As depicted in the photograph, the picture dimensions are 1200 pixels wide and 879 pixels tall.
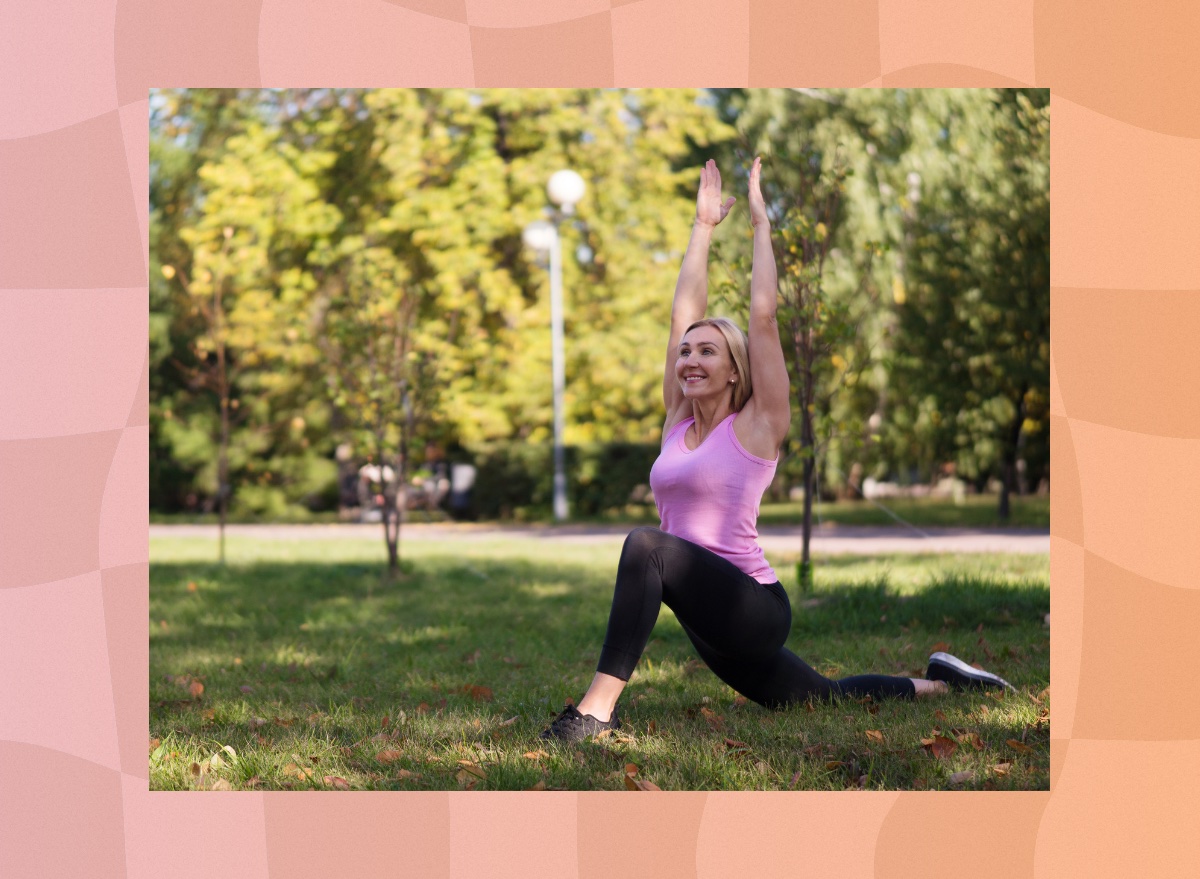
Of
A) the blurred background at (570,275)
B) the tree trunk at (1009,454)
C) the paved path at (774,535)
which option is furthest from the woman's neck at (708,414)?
the tree trunk at (1009,454)

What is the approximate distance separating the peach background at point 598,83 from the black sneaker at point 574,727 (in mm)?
693

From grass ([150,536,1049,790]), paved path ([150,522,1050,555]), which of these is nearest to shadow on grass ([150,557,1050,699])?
grass ([150,536,1049,790])

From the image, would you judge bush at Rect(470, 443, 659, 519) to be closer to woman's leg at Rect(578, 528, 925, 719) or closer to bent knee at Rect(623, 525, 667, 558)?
woman's leg at Rect(578, 528, 925, 719)

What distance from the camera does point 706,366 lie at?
12.5 ft

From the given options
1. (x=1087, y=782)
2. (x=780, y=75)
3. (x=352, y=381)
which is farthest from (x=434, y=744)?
(x=352, y=381)

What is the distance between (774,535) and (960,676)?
812cm

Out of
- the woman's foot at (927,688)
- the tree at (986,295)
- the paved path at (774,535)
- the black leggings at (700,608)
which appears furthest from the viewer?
the tree at (986,295)

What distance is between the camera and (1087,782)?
294 centimetres

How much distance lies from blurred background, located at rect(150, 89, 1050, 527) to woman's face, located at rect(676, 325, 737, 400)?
833 centimetres

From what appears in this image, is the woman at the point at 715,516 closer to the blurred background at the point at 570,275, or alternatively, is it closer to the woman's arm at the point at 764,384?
the woman's arm at the point at 764,384

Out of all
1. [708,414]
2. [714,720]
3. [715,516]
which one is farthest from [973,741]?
[708,414]

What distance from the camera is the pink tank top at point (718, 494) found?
3.75 metres

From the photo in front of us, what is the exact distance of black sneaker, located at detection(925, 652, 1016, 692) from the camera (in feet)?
14.1

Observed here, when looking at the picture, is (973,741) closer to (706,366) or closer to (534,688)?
(706,366)
